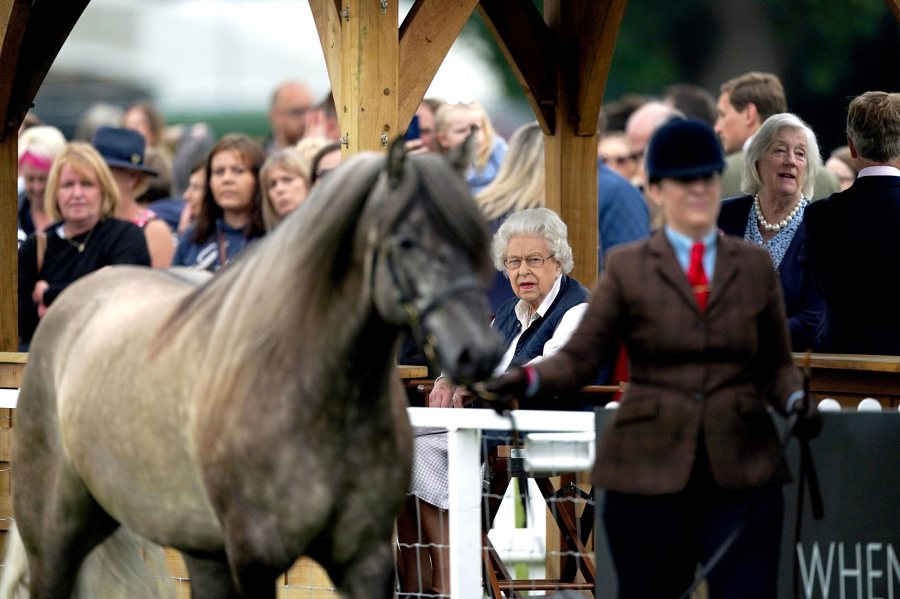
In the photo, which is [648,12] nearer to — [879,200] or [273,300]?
[879,200]

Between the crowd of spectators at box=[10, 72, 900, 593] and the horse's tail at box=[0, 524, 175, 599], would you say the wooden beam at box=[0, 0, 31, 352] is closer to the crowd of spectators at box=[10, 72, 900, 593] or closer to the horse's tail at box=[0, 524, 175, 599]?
the crowd of spectators at box=[10, 72, 900, 593]

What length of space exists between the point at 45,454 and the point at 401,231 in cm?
213

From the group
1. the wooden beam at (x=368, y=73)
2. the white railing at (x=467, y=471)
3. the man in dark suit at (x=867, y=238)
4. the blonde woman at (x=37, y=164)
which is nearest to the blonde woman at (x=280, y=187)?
the wooden beam at (x=368, y=73)

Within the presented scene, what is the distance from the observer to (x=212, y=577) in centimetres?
506

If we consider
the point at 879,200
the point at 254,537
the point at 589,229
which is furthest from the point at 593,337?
the point at 589,229

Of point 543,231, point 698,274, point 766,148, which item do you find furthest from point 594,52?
point 698,274

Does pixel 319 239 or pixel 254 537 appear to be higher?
pixel 319 239

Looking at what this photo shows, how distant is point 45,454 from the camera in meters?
5.64

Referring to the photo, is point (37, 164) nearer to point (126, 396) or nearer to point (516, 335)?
point (516, 335)

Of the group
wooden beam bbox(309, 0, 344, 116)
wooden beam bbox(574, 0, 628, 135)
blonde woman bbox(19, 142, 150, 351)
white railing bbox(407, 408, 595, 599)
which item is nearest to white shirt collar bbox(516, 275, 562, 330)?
white railing bbox(407, 408, 595, 599)

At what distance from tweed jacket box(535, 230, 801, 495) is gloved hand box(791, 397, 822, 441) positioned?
9 cm

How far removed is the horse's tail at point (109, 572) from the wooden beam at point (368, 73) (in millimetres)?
1790

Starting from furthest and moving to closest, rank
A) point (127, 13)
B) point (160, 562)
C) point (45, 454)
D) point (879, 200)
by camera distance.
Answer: point (127, 13), point (879, 200), point (160, 562), point (45, 454)

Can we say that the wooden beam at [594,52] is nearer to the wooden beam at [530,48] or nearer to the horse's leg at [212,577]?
the wooden beam at [530,48]
